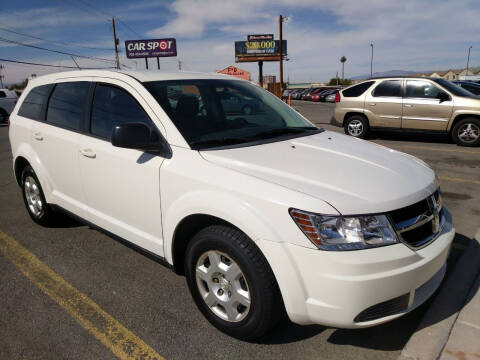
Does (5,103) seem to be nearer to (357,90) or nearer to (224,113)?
(357,90)

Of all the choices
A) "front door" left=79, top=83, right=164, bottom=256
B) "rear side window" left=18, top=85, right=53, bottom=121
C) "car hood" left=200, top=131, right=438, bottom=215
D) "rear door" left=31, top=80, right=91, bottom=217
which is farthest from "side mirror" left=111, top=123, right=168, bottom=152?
"rear side window" left=18, top=85, right=53, bottom=121

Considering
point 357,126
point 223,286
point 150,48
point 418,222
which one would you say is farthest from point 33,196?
point 150,48

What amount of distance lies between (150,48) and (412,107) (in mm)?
48982

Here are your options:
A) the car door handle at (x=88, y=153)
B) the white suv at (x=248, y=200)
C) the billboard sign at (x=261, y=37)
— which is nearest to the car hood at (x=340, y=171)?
the white suv at (x=248, y=200)

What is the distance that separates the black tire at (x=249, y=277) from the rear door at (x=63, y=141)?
163cm

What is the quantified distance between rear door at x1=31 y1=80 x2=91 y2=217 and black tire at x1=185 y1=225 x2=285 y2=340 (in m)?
1.63

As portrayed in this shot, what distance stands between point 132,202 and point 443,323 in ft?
7.65

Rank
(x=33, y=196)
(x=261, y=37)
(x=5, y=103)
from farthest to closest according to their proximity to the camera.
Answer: (x=261, y=37)
(x=5, y=103)
(x=33, y=196)

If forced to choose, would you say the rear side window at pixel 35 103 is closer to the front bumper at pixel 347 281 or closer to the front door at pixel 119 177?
the front door at pixel 119 177

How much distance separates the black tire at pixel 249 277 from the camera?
2.14 metres

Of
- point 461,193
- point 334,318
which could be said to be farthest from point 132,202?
point 461,193

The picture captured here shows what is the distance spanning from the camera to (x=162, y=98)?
2.88m

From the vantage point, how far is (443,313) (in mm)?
2623

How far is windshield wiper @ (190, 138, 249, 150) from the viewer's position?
8.58ft
